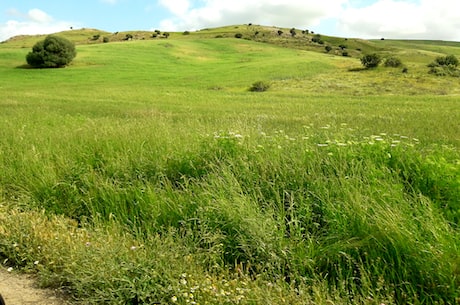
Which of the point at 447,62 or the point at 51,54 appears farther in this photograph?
the point at 51,54

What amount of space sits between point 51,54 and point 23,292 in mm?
62039

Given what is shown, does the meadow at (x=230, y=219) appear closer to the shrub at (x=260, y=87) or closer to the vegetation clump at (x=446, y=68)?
the shrub at (x=260, y=87)

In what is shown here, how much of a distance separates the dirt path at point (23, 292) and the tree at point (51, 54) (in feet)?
201

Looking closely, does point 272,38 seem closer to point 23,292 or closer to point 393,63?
point 393,63

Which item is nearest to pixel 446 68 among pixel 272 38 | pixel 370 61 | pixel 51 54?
pixel 370 61

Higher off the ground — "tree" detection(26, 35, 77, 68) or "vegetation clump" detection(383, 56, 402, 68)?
"tree" detection(26, 35, 77, 68)

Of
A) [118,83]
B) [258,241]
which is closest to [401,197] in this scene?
[258,241]

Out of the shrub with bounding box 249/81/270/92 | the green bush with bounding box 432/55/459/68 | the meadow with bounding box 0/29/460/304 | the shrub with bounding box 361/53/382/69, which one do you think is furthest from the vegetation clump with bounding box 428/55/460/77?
the meadow with bounding box 0/29/460/304

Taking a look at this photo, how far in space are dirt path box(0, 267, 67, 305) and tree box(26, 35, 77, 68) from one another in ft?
201

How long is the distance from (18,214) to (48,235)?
86cm

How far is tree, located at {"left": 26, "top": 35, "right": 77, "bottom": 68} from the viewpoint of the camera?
5862cm

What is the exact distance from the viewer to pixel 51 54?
2312 inches

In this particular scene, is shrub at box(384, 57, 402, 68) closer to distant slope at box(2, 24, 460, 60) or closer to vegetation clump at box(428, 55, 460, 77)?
vegetation clump at box(428, 55, 460, 77)

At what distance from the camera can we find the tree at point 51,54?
192ft
